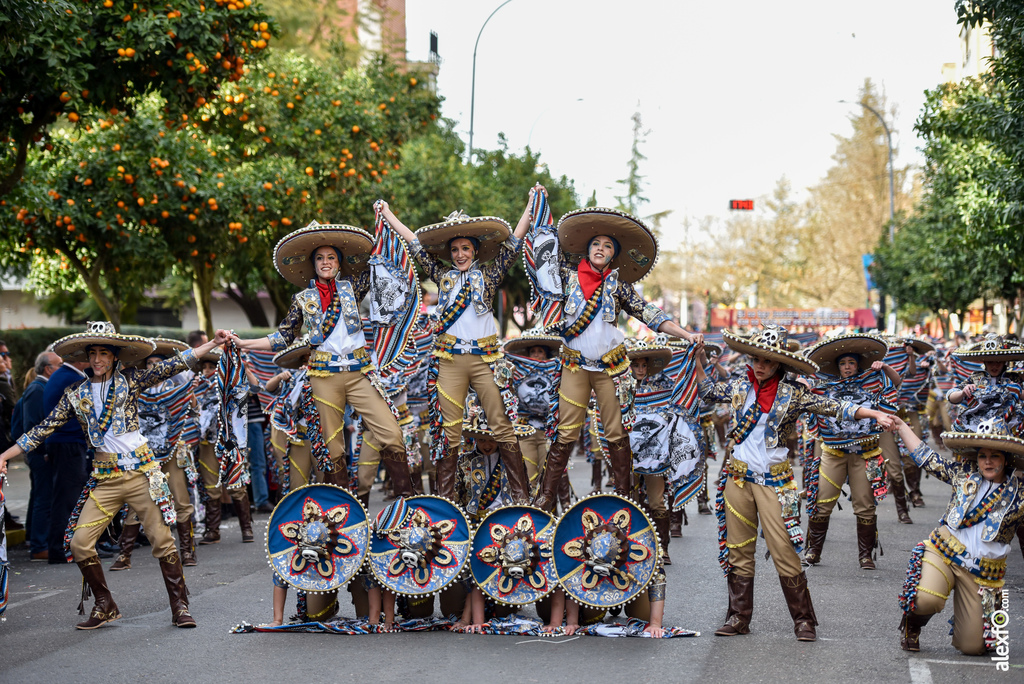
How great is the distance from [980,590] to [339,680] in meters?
4.18

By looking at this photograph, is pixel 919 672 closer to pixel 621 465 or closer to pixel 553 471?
pixel 621 465

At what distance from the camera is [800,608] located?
24.9 feet

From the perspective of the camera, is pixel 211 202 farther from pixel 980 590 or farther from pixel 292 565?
pixel 980 590

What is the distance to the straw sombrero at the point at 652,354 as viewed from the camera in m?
10.5

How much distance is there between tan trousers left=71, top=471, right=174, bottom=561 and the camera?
8047 mm

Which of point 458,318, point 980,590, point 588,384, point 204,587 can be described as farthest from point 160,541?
point 980,590

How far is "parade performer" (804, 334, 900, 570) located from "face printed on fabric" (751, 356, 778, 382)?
2618 mm

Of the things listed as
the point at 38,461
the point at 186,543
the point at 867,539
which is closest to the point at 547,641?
the point at 867,539

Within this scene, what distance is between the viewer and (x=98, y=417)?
8.17m

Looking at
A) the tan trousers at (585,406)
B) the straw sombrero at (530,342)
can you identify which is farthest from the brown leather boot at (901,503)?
the tan trousers at (585,406)

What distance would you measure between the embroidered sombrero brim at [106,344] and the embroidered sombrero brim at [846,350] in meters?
5.74

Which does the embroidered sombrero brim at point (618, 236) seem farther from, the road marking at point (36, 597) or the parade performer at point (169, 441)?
the road marking at point (36, 597)

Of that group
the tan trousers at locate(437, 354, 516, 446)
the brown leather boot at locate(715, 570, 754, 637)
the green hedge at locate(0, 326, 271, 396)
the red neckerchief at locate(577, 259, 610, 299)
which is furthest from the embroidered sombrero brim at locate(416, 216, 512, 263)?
the green hedge at locate(0, 326, 271, 396)

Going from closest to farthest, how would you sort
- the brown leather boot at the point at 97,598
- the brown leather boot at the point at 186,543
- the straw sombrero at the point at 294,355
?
the brown leather boot at the point at 97,598
the straw sombrero at the point at 294,355
the brown leather boot at the point at 186,543
